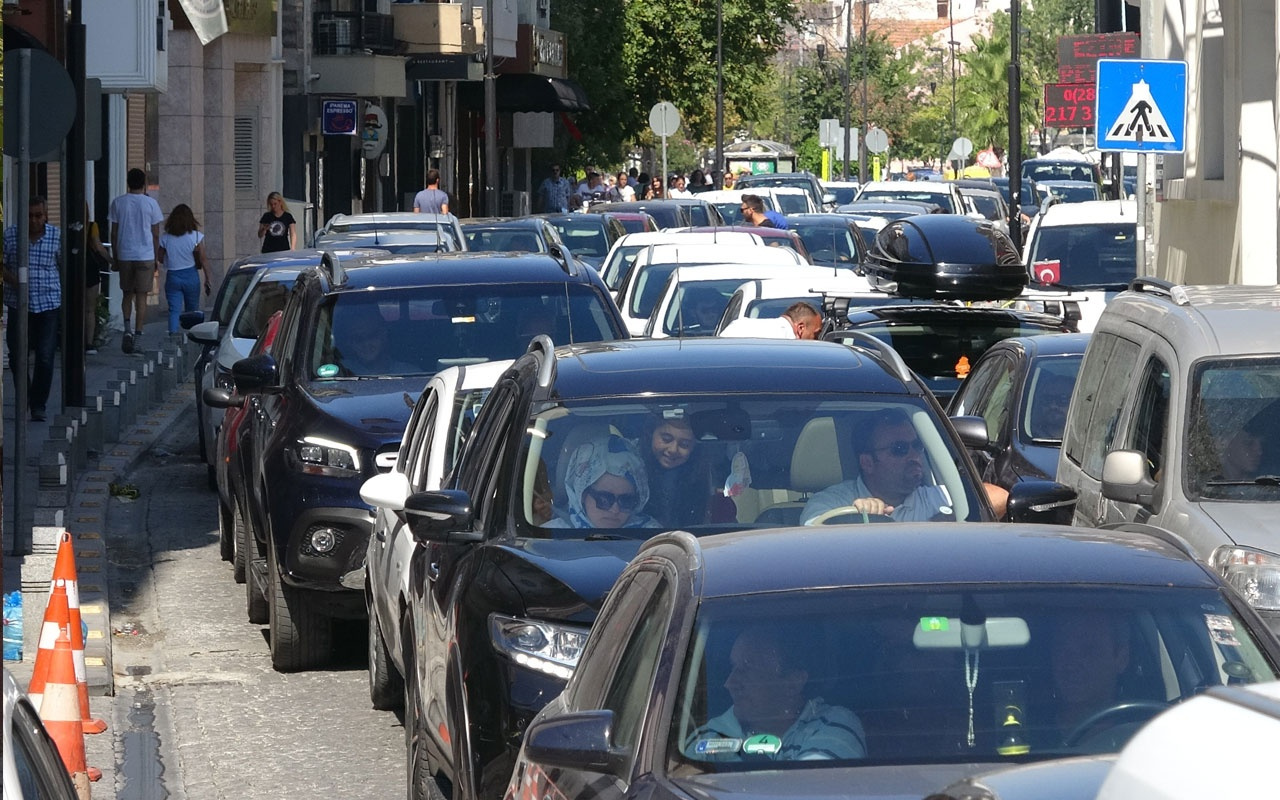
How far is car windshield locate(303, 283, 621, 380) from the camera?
1098 cm

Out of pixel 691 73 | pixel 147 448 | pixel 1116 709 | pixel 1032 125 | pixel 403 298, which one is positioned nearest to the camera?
pixel 1116 709

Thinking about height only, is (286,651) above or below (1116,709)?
below

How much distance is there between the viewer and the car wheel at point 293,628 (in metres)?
10.0

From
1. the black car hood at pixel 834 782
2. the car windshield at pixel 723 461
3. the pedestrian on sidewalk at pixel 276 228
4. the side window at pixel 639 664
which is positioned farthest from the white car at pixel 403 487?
the pedestrian on sidewalk at pixel 276 228

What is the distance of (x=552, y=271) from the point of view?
11250mm

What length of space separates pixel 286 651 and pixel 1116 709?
6.42 m

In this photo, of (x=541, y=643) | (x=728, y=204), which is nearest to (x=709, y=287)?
(x=541, y=643)

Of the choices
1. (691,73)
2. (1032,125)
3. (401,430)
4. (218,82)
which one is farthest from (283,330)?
(1032,125)

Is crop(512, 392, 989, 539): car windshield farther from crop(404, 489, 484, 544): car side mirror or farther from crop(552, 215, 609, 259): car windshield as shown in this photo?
crop(552, 215, 609, 259): car windshield

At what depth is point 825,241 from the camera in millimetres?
28250

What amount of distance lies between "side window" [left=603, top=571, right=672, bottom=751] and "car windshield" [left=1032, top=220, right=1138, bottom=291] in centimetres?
1716

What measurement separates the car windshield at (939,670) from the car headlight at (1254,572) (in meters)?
2.98

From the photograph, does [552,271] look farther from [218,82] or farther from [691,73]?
[691,73]

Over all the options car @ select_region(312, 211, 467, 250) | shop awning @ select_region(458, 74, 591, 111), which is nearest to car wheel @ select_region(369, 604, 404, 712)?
car @ select_region(312, 211, 467, 250)
